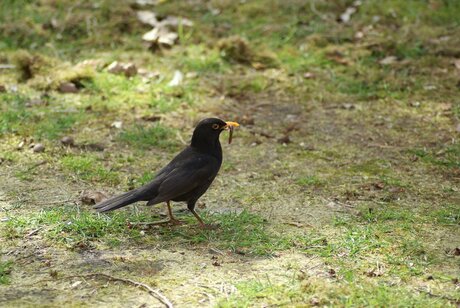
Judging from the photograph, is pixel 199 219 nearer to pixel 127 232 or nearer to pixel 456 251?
pixel 127 232

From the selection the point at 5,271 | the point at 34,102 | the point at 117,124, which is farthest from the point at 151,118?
the point at 5,271

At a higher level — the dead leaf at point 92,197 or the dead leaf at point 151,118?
the dead leaf at point 92,197

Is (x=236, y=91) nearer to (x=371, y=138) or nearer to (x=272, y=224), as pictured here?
(x=371, y=138)

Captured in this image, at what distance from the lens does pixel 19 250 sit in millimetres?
4859

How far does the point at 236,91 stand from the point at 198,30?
179 centimetres

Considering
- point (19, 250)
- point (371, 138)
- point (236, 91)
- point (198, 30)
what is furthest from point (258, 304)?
point (198, 30)

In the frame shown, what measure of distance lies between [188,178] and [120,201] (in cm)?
58

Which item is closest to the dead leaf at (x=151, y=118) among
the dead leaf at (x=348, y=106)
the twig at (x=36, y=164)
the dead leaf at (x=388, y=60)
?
the twig at (x=36, y=164)

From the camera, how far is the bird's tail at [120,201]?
199 inches

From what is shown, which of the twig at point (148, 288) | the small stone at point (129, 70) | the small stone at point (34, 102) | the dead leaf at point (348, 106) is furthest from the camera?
the small stone at point (129, 70)

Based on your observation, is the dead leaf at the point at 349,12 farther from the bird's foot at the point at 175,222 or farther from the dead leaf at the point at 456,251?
the dead leaf at the point at 456,251

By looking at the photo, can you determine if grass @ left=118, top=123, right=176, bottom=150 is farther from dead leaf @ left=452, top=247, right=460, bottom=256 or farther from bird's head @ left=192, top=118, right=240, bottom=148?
dead leaf @ left=452, top=247, right=460, bottom=256

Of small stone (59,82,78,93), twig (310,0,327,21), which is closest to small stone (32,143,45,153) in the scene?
small stone (59,82,78,93)

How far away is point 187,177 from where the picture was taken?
5402 millimetres
